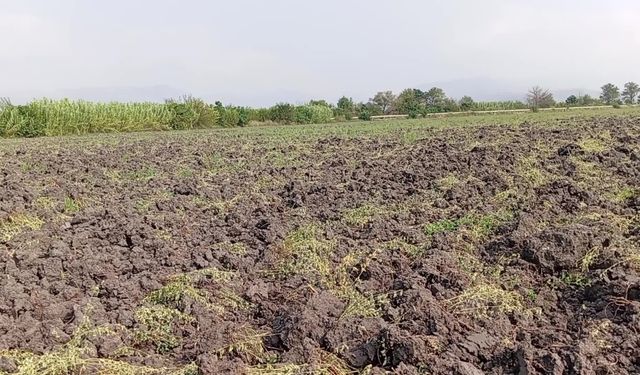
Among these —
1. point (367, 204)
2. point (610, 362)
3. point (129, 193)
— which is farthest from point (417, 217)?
point (129, 193)

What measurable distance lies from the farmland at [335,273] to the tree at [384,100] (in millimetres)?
45179

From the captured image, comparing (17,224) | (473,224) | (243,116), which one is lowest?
(473,224)

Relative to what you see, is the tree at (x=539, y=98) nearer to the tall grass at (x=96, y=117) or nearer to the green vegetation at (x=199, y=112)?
the green vegetation at (x=199, y=112)

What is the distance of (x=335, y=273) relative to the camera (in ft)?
17.9

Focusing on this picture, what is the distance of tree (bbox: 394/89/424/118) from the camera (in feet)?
164

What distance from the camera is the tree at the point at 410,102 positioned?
50.1m

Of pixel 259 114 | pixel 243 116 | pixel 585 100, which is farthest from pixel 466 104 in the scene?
pixel 243 116

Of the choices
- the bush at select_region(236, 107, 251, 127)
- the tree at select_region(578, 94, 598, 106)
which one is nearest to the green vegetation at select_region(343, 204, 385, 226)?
the bush at select_region(236, 107, 251, 127)

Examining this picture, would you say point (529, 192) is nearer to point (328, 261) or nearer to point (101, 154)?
point (328, 261)

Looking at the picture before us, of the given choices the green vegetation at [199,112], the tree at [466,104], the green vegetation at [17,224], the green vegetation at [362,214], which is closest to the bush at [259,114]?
the green vegetation at [199,112]

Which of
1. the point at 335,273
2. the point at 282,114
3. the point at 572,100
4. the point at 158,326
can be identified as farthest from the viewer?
the point at 572,100

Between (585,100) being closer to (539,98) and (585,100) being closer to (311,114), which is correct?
(539,98)

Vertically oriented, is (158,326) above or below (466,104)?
below

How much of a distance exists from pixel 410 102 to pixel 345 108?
18.3 feet
